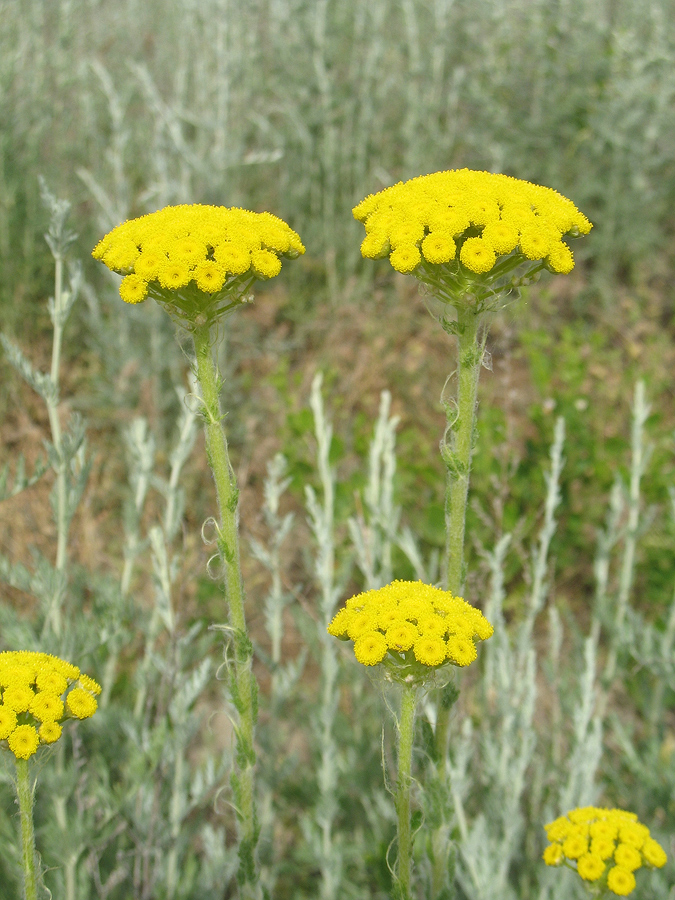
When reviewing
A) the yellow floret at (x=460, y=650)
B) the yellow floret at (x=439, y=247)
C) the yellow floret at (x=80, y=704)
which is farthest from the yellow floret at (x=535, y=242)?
the yellow floret at (x=80, y=704)

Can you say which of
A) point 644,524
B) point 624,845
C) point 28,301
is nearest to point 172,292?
point 624,845

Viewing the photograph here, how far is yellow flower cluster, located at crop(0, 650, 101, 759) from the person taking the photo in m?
1.18

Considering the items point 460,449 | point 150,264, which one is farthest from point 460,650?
point 150,264

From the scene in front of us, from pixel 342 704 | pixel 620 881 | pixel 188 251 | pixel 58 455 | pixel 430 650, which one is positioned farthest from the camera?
pixel 342 704

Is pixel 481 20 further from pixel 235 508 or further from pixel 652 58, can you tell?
pixel 235 508

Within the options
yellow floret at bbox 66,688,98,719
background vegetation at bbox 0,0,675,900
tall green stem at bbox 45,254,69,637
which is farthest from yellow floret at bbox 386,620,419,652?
tall green stem at bbox 45,254,69,637

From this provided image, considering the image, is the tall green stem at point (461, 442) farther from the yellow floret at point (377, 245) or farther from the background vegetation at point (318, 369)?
the background vegetation at point (318, 369)

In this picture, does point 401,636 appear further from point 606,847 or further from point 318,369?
point 318,369

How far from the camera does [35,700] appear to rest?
4.01 ft

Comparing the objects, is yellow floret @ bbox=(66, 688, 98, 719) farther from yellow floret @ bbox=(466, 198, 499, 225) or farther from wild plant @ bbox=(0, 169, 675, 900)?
yellow floret @ bbox=(466, 198, 499, 225)

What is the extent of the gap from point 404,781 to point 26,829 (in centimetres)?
54

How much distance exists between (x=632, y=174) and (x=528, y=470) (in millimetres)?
3207

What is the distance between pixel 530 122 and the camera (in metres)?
5.68

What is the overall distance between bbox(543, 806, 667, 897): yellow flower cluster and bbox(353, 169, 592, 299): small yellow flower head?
0.97m
